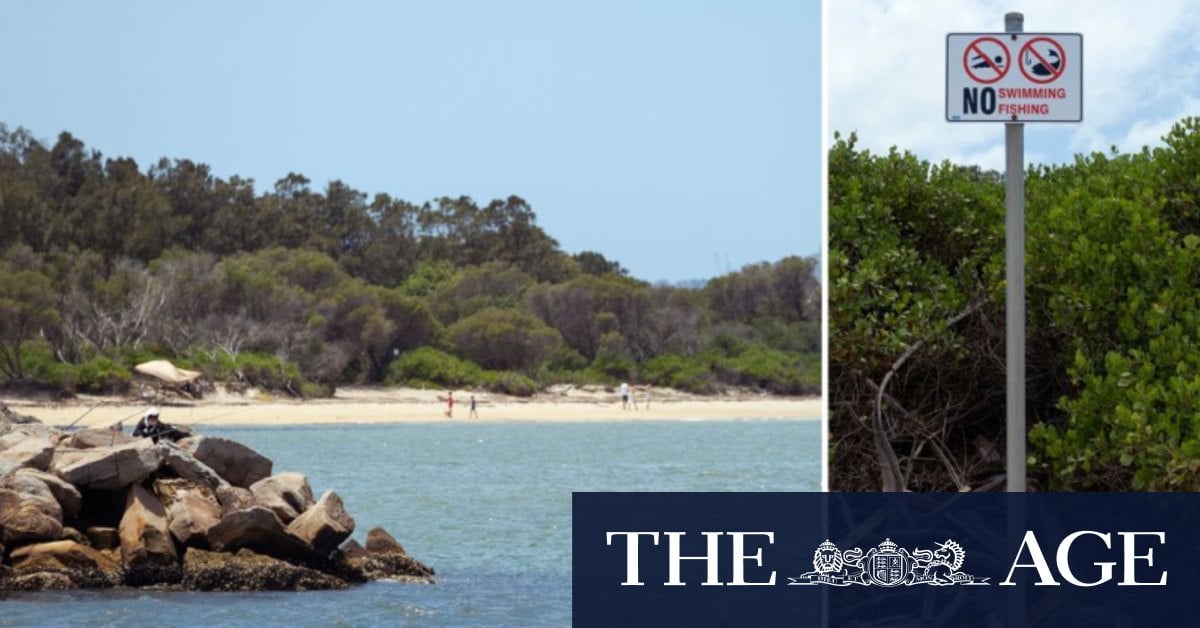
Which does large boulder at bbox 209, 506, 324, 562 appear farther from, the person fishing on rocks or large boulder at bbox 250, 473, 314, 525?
the person fishing on rocks

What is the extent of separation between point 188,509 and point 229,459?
117 cm

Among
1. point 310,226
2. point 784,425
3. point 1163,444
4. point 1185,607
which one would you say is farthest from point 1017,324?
point 310,226

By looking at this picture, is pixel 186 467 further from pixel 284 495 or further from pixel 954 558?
pixel 954 558

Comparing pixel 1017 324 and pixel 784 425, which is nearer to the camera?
pixel 1017 324

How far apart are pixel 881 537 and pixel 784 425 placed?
141 ft

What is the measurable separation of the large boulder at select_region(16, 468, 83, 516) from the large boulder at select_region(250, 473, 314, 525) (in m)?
1.35

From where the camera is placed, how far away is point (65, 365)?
126 feet

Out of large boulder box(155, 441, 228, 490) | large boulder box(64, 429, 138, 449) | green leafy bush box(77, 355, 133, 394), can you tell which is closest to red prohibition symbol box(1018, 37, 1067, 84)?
large boulder box(155, 441, 228, 490)

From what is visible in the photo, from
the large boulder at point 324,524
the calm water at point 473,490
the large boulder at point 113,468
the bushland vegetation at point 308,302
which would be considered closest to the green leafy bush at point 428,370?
the bushland vegetation at point 308,302

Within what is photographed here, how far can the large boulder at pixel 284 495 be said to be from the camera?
42.7 feet

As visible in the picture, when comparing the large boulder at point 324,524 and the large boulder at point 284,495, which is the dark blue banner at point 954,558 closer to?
the large boulder at point 324,524

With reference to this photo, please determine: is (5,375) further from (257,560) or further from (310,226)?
(257,560)

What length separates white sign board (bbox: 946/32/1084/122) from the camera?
4.35m

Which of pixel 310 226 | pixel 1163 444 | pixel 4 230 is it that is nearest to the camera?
pixel 1163 444
